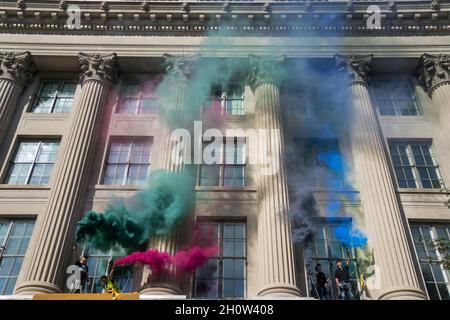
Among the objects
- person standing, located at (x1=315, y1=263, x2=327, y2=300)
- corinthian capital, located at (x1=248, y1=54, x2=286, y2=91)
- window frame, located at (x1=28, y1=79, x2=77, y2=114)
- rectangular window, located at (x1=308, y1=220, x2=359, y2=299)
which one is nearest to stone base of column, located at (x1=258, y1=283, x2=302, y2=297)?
person standing, located at (x1=315, y1=263, x2=327, y2=300)

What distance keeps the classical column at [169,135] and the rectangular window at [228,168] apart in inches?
53.1

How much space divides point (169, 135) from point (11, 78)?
8932mm

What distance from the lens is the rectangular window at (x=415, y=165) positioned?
20453mm

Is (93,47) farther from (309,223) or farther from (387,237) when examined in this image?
(387,237)

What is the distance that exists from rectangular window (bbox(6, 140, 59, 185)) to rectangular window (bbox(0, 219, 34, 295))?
2.17 m

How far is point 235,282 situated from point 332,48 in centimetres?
1324

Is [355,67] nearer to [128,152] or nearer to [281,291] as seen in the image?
[128,152]

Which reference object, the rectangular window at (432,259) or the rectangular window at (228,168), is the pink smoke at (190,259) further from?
the rectangular window at (432,259)

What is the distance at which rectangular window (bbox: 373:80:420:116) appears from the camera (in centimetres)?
2314

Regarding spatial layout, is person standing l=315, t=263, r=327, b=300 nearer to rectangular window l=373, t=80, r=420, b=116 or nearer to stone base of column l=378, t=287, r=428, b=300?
stone base of column l=378, t=287, r=428, b=300

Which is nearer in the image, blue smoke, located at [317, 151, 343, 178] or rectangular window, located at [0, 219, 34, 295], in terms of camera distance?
rectangular window, located at [0, 219, 34, 295]

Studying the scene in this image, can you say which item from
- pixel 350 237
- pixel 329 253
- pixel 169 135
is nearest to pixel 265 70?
pixel 169 135
